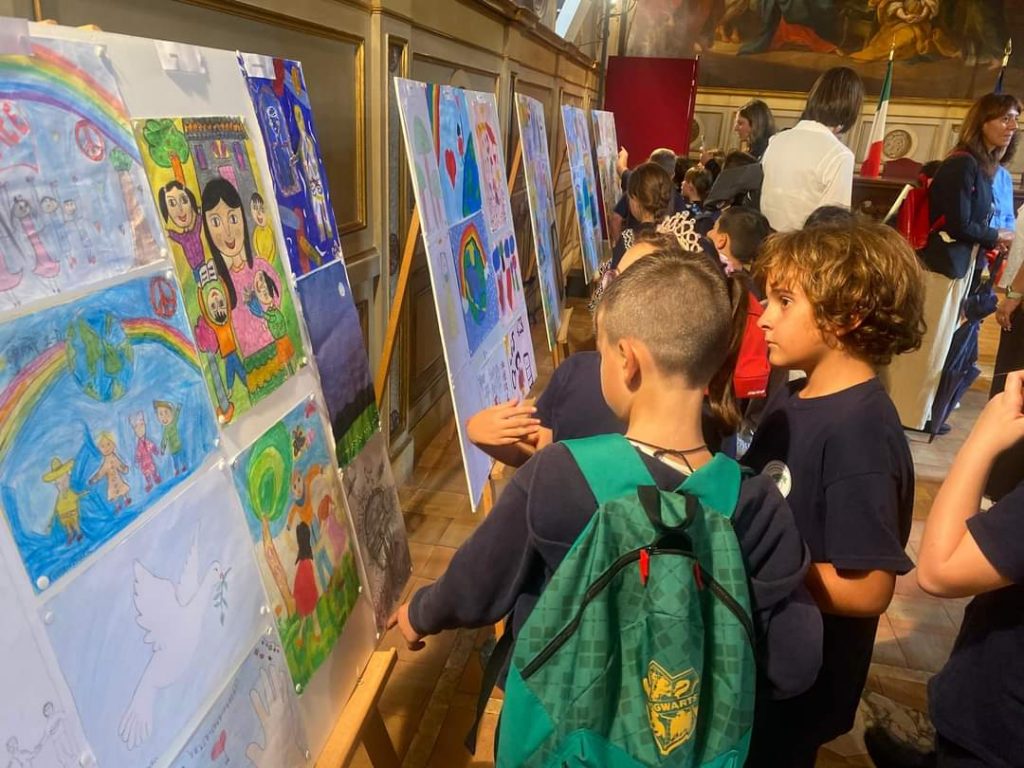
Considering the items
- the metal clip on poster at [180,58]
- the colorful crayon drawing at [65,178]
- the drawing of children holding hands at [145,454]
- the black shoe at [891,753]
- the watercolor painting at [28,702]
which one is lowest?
the black shoe at [891,753]

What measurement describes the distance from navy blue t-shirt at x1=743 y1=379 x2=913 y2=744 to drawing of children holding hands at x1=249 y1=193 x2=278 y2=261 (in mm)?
880

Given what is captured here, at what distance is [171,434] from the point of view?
2.82 feet

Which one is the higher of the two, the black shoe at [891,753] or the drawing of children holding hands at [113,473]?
the drawing of children holding hands at [113,473]

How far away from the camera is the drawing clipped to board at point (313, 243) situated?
4.06 ft

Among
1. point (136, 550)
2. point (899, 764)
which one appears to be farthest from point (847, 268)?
point (899, 764)

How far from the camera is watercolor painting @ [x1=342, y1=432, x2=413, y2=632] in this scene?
1366 mm

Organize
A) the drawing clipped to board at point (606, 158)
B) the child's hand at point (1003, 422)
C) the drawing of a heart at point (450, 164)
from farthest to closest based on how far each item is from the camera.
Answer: the drawing clipped to board at point (606, 158) < the drawing of a heart at point (450, 164) < the child's hand at point (1003, 422)

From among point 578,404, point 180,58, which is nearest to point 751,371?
point 578,404

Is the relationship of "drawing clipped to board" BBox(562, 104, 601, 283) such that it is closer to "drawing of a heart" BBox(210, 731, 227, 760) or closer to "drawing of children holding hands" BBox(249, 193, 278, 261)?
"drawing of children holding hands" BBox(249, 193, 278, 261)

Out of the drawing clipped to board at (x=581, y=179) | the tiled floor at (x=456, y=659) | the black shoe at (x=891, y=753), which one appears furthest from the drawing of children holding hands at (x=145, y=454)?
the drawing clipped to board at (x=581, y=179)

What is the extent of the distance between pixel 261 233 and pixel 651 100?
330 inches

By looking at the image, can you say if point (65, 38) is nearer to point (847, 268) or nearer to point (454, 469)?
point (847, 268)

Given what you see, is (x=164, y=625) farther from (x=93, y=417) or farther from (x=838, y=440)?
(x=838, y=440)

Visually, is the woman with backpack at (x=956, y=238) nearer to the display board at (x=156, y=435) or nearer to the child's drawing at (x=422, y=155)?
the child's drawing at (x=422, y=155)
